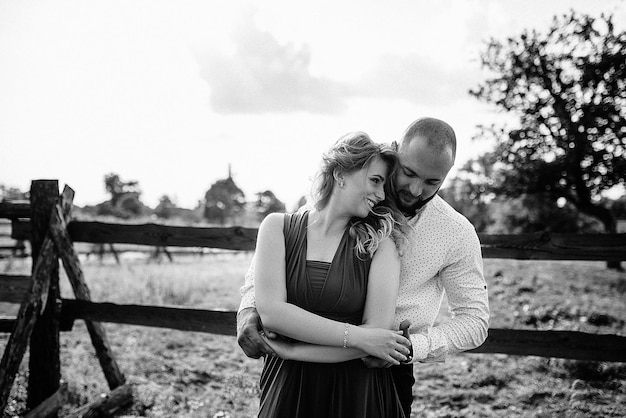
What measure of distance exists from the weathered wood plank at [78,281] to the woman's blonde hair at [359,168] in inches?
101

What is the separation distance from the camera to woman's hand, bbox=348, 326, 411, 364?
1.95m

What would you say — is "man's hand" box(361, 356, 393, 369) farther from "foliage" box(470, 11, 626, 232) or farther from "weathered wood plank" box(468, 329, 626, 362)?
"foliage" box(470, 11, 626, 232)

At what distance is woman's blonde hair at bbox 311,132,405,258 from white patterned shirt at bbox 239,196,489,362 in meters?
0.15

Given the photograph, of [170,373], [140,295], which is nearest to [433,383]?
[170,373]

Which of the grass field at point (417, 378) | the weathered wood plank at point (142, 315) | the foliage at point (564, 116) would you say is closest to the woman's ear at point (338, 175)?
the weathered wood plank at point (142, 315)

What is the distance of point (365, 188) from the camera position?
2.15 meters

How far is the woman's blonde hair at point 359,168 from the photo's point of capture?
2.12m

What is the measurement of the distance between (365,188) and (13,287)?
11.8ft

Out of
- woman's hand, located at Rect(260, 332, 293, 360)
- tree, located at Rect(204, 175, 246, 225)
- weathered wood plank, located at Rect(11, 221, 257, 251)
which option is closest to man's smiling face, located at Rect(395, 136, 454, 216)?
woman's hand, located at Rect(260, 332, 293, 360)

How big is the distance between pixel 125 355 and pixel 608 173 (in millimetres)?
18349

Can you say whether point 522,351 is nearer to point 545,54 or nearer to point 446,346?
point 446,346

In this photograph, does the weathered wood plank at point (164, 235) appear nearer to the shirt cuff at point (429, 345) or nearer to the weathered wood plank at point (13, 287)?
the weathered wood plank at point (13, 287)

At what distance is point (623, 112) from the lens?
16.8 meters

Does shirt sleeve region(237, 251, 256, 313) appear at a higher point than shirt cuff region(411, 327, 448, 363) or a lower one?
higher
